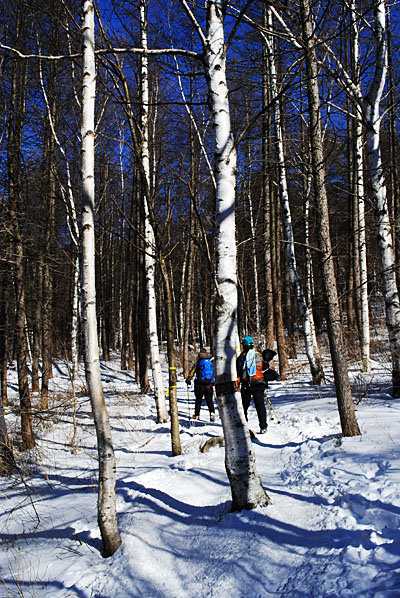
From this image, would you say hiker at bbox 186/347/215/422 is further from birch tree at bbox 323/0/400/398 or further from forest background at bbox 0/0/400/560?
birch tree at bbox 323/0/400/398

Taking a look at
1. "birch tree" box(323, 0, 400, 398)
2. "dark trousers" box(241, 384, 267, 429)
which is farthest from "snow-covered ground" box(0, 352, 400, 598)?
"birch tree" box(323, 0, 400, 398)

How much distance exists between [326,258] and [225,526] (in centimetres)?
367

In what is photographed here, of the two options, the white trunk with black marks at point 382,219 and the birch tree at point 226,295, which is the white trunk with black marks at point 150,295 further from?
the white trunk with black marks at point 382,219

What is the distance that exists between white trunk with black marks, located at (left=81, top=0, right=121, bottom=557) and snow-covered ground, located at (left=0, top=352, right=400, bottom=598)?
349 millimetres

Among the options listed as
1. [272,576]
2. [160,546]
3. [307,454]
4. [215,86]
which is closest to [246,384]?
[307,454]

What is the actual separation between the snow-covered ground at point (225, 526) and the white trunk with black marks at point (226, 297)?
1.16ft

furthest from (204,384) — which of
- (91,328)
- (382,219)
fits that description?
(91,328)

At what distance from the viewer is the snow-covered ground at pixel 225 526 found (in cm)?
271

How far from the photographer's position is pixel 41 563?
379 cm

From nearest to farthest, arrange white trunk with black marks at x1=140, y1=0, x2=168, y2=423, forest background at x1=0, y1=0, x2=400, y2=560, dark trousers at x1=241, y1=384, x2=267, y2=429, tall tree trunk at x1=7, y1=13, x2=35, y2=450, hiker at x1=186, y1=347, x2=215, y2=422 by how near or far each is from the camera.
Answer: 1. forest background at x1=0, y1=0, x2=400, y2=560
2. dark trousers at x1=241, y1=384, x2=267, y2=429
3. white trunk with black marks at x1=140, y1=0, x2=168, y2=423
4. tall tree trunk at x1=7, y1=13, x2=35, y2=450
5. hiker at x1=186, y1=347, x2=215, y2=422

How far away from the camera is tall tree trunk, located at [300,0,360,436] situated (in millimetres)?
5359

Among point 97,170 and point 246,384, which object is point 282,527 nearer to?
point 246,384

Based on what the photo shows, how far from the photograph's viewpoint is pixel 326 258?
5.51m

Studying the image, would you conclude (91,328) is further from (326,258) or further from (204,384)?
(204,384)
